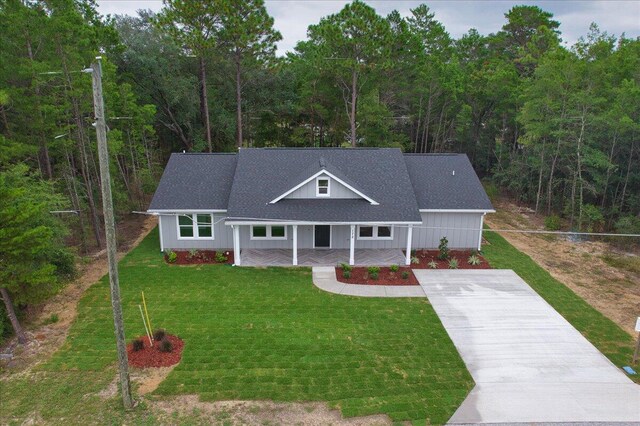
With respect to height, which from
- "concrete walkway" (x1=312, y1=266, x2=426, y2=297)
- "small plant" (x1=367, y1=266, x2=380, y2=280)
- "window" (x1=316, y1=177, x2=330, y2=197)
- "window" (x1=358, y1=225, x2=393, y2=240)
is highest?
"window" (x1=316, y1=177, x2=330, y2=197)

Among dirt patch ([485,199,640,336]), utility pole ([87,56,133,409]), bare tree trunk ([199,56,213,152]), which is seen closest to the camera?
utility pole ([87,56,133,409])

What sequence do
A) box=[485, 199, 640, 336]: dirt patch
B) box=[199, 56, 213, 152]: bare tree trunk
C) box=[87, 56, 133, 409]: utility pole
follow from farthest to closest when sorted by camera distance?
box=[199, 56, 213, 152]: bare tree trunk → box=[485, 199, 640, 336]: dirt patch → box=[87, 56, 133, 409]: utility pole

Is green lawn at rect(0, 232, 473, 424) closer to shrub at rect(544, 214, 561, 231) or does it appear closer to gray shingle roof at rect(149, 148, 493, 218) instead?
gray shingle roof at rect(149, 148, 493, 218)

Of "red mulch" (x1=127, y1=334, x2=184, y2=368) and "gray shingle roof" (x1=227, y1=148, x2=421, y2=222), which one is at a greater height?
"gray shingle roof" (x1=227, y1=148, x2=421, y2=222)

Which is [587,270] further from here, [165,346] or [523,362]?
[165,346]

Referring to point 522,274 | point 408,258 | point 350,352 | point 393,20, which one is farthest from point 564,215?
point 350,352

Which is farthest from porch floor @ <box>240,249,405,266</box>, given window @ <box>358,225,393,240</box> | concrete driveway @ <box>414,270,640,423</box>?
concrete driveway @ <box>414,270,640,423</box>
